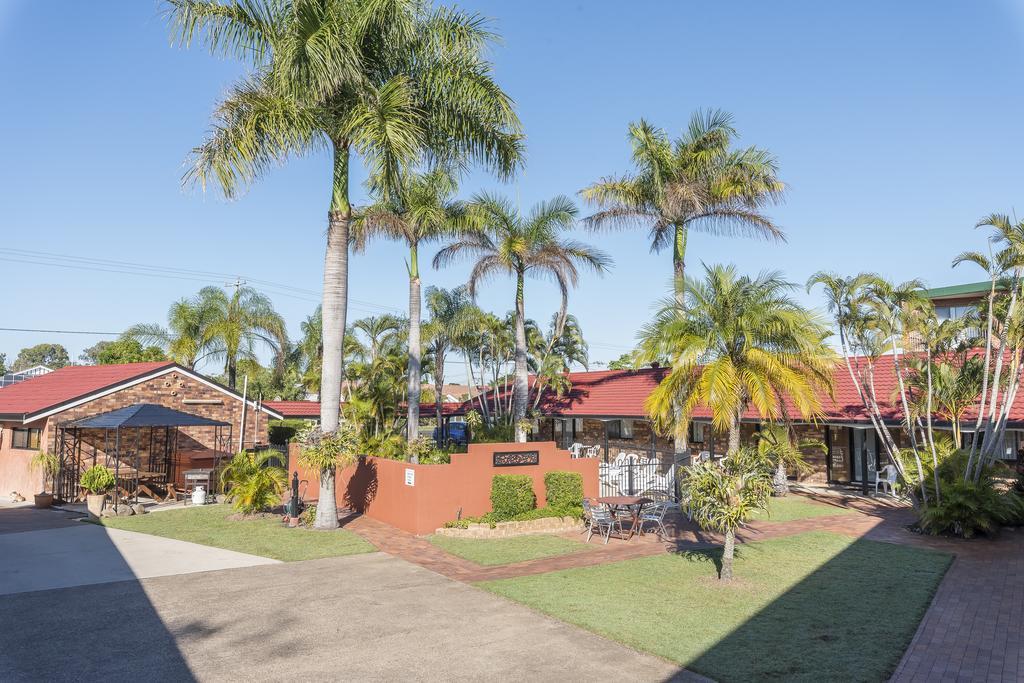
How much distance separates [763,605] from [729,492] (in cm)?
168

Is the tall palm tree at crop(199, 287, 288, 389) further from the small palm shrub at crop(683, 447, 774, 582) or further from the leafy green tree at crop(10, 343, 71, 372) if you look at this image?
the leafy green tree at crop(10, 343, 71, 372)

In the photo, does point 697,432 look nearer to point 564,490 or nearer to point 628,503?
point 564,490

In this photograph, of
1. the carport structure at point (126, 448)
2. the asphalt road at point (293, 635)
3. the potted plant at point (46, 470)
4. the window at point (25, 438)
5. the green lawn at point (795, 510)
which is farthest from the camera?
the window at point (25, 438)

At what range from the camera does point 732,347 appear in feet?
50.1

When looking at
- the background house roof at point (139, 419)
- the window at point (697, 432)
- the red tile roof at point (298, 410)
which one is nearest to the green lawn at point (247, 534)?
the background house roof at point (139, 419)

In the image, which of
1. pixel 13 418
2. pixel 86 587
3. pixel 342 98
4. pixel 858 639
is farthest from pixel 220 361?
pixel 858 639

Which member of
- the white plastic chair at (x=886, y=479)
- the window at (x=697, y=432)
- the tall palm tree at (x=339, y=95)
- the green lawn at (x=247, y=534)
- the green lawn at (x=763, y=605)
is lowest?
the green lawn at (x=247, y=534)

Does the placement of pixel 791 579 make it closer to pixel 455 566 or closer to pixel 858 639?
pixel 858 639

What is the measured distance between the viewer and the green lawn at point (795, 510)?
54.9 ft

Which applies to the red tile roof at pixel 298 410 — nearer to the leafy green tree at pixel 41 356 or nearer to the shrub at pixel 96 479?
the shrub at pixel 96 479

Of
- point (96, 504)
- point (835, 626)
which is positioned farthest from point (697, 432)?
point (96, 504)

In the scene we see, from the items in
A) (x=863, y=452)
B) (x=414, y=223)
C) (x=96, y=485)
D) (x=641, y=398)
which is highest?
(x=414, y=223)

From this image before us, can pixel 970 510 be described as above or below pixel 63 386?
below

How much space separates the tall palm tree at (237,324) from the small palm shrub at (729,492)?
3262cm
